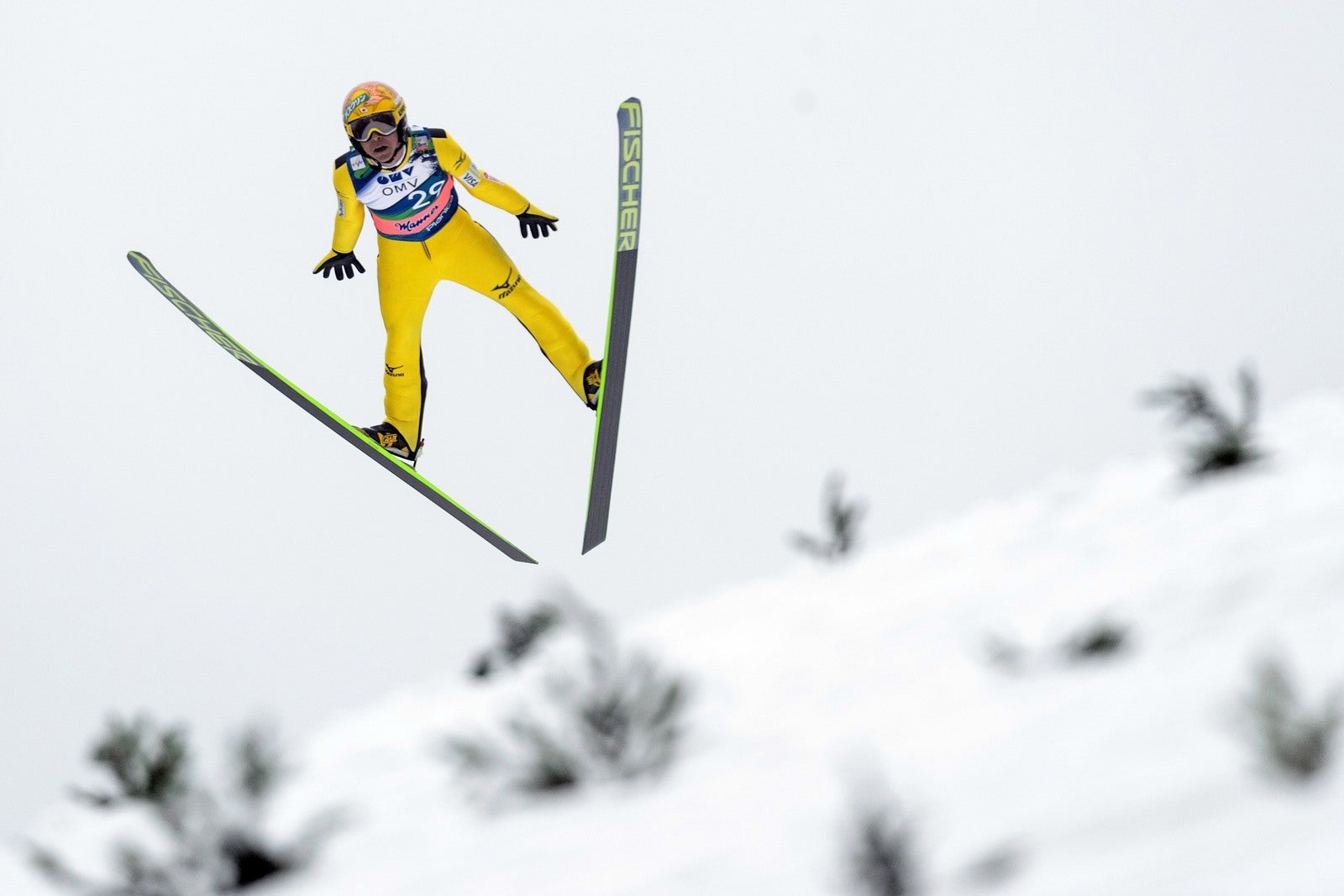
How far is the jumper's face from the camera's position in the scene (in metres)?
6.27

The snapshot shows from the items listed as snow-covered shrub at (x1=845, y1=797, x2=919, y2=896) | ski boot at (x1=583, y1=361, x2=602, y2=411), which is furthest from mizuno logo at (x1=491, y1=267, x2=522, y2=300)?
snow-covered shrub at (x1=845, y1=797, x2=919, y2=896)

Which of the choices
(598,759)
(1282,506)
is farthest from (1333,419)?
(598,759)

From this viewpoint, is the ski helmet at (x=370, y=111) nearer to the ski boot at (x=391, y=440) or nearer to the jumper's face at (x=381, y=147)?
the jumper's face at (x=381, y=147)

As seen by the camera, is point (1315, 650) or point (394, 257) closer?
point (1315, 650)

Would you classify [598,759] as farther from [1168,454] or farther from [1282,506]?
[1168,454]

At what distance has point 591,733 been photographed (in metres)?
3.41

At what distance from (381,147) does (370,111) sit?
217 mm

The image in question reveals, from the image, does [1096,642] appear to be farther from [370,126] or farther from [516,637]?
[370,126]

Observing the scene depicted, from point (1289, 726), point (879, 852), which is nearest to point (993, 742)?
point (879, 852)

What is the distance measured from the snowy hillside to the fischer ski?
200 cm

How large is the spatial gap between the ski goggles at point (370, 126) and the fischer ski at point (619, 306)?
127 cm

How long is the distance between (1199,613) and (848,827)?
1.22 meters

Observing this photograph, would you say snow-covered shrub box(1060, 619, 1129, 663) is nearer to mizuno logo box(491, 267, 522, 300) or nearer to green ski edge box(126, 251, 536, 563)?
green ski edge box(126, 251, 536, 563)

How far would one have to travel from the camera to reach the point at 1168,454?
16.1ft
